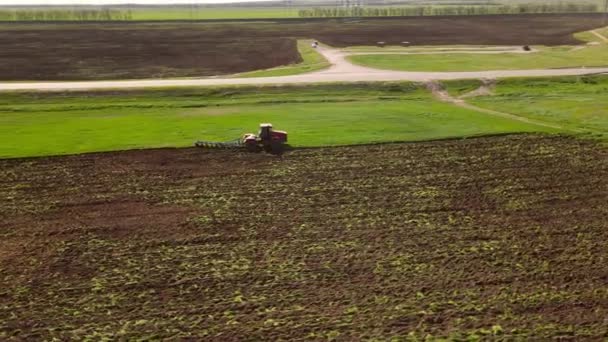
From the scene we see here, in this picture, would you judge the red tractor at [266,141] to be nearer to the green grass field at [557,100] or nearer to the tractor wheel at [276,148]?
the tractor wheel at [276,148]

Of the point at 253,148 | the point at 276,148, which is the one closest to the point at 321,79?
the point at 276,148

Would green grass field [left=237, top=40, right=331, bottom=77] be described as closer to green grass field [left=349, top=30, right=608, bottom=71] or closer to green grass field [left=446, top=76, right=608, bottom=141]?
green grass field [left=349, top=30, right=608, bottom=71]

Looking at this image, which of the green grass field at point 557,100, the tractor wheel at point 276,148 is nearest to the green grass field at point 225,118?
the tractor wheel at point 276,148

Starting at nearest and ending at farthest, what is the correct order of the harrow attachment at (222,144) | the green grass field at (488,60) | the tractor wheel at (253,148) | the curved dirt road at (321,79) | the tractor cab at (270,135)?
the tractor cab at (270,135) → the tractor wheel at (253,148) → the harrow attachment at (222,144) → the curved dirt road at (321,79) → the green grass field at (488,60)

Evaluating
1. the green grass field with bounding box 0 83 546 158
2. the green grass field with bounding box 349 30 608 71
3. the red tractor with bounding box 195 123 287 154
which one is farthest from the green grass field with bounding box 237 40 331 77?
the red tractor with bounding box 195 123 287 154

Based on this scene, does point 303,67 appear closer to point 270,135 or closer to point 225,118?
point 225,118

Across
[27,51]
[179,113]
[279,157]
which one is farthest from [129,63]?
[279,157]
